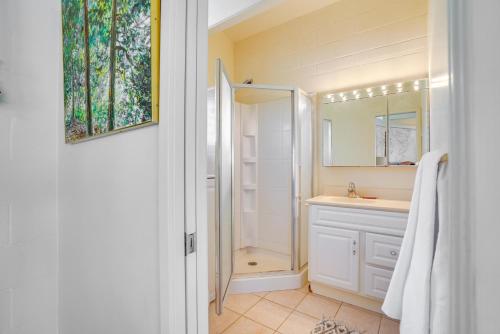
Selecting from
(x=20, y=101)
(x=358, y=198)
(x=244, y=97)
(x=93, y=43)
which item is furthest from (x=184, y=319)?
(x=244, y=97)

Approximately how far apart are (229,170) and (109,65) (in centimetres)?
125

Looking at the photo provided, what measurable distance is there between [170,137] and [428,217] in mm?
802

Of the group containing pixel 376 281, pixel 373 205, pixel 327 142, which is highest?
pixel 327 142

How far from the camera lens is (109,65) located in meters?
0.82

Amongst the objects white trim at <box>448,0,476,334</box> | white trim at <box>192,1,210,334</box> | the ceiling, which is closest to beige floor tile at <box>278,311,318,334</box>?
white trim at <box>192,1,210,334</box>

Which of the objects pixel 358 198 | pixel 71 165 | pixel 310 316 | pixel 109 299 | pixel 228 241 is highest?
pixel 71 165

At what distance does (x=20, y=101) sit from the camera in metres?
1.06

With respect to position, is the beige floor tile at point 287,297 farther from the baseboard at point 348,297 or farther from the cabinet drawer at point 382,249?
the cabinet drawer at point 382,249

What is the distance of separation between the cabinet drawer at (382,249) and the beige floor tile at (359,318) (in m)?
0.42

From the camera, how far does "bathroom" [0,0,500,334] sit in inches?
11.9

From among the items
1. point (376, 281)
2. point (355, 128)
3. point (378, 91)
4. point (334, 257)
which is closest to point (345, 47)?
point (378, 91)

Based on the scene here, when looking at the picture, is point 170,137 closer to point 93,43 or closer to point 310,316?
point 93,43

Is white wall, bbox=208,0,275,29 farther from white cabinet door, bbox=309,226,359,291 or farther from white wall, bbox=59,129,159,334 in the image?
white cabinet door, bbox=309,226,359,291

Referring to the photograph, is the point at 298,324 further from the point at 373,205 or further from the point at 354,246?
the point at 373,205
